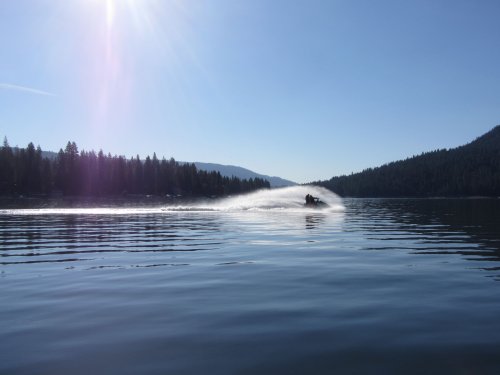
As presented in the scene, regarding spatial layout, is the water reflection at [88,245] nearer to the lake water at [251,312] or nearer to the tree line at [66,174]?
the lake water at [251,312]

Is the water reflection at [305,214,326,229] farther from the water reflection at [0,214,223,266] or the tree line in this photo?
the tree line

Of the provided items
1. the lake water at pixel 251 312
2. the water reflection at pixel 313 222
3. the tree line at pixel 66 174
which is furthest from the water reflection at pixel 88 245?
the tree line at pixel 66 174

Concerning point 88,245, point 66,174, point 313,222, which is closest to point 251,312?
point 88,245

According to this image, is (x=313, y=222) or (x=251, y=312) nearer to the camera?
(x=251, y=312)

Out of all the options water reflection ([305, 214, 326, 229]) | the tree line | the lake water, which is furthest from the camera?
the tree line

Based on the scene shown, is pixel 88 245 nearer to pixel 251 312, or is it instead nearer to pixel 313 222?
pixel 251 312

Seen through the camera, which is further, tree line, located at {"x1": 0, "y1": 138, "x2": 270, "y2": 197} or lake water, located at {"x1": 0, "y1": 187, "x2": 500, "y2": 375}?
tree line, located at {"x1": 0, "y1": 138, "x2": 270, "y2": 197}

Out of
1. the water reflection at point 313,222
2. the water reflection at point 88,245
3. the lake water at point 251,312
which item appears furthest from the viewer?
the water reflection at point 313,222

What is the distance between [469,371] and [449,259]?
12.0 m

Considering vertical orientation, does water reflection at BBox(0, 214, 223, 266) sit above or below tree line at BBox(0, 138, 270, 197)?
below

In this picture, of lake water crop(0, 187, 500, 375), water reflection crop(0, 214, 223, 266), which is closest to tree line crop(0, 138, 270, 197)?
water reflection crop(0, 214, 223, 266)

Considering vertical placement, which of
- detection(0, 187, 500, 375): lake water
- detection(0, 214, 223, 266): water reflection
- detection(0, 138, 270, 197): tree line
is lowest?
detection(0, 187, 500, 375): lake water

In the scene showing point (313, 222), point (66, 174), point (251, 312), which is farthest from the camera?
point (66, 174)

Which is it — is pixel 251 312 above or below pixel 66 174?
below
